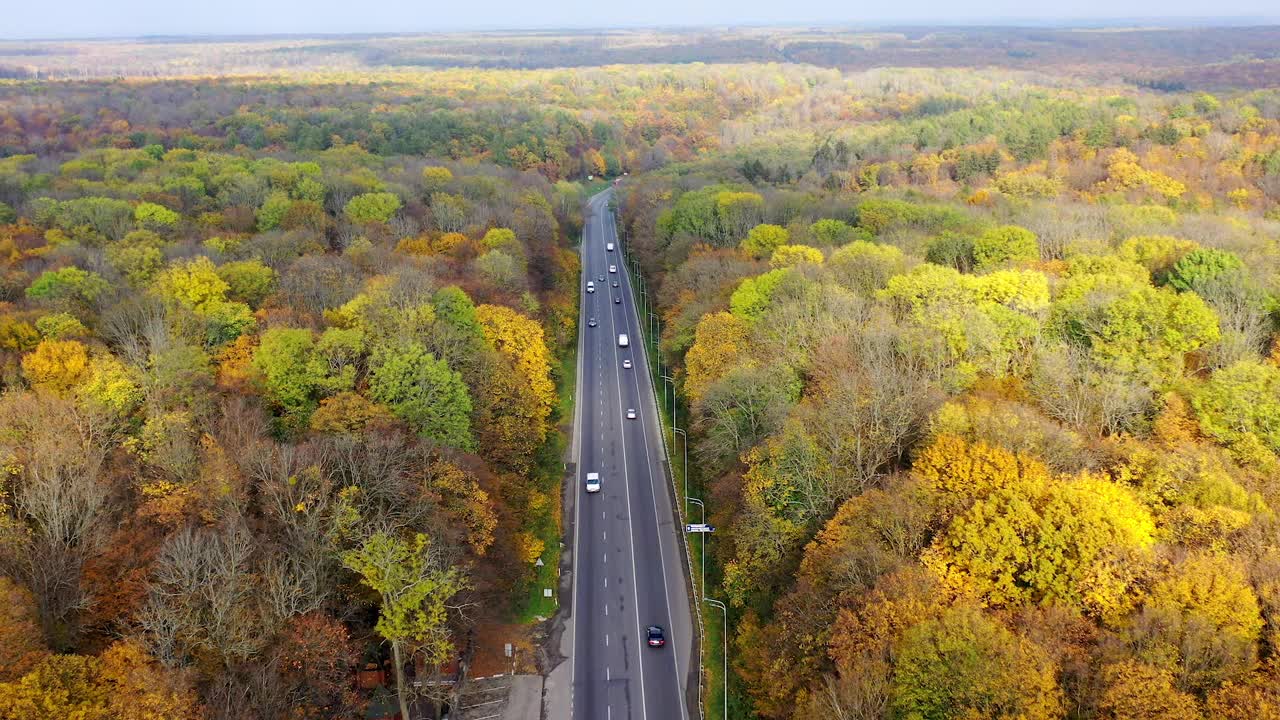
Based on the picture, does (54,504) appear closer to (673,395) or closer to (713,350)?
(713,350)

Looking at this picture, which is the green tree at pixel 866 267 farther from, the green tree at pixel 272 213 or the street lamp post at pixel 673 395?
the green tree at pixel 272 213

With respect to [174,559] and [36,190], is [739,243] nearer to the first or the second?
[174,559]

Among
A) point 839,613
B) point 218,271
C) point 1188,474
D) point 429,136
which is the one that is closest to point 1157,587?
point 1188,474

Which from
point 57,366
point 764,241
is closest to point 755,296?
point 764,241

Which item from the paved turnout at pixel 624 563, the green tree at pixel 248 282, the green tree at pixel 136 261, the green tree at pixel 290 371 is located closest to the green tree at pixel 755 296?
the paved turnout at pixel 624 563

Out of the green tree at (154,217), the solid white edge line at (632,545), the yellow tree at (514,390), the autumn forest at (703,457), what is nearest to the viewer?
the autumn forest at (703,457)
